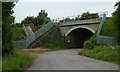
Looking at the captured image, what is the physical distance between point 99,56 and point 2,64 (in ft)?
35.7

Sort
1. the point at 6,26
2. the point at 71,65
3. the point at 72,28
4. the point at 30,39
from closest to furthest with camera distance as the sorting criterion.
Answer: the point at 71,65 < the point at 6,26 < the point at 30,39 < the point at 72,28

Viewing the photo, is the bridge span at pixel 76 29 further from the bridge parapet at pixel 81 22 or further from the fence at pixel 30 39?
the fence at pixel 30 39

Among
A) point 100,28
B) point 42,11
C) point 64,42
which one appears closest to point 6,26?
point 100,28

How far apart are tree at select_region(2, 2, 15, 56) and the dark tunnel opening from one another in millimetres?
27919

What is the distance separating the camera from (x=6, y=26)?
16.0m

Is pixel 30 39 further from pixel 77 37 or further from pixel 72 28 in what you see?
pixel 77 37

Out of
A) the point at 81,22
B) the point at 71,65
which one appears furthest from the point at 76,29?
the point at 71,65

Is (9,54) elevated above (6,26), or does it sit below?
below

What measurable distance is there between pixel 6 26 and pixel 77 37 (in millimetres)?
32410

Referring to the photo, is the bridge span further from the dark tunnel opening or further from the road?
the road

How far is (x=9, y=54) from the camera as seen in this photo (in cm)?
1662

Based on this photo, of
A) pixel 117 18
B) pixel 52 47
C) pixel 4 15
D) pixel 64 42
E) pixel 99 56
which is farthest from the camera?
pixel 64 42

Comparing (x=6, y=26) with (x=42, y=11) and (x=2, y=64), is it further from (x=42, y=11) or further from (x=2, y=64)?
(x=42, y=11)

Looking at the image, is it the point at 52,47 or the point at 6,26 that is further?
the point at 52,47
